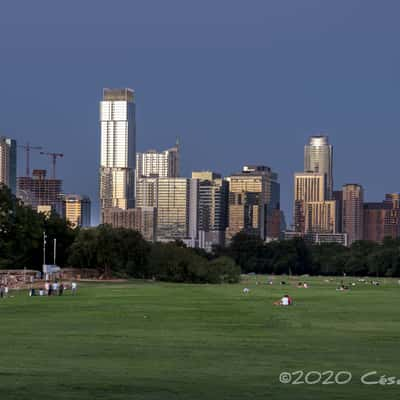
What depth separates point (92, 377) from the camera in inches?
1072

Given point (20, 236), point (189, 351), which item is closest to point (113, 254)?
point (20, 236)

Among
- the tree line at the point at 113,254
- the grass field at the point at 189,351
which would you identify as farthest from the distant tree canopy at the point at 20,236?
the grass field at the point at 189,351

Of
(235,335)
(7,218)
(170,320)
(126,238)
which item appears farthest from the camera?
(126,238)

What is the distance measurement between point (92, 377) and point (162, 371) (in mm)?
2125

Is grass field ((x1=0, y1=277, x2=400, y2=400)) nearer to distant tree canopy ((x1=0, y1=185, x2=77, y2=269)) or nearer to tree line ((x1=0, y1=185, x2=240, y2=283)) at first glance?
distant tree canopy ((x1=0, y1=185, x2=77, y2=269))

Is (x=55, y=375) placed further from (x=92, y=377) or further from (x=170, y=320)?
(x=170, y=320)

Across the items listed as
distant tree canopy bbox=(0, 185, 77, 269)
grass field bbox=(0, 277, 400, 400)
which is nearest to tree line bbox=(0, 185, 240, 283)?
distant tree canopy bbox=(0, 185, 77, 269)

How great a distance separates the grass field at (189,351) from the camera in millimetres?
25172

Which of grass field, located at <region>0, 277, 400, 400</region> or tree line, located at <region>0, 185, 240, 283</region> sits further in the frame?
tree line, located at <region>0, 185, 240, 283</region>

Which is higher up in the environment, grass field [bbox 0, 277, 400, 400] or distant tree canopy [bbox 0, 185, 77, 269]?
distant tree canopy [bbox 0, 185, 77, 269]

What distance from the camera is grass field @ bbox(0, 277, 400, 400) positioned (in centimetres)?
2517

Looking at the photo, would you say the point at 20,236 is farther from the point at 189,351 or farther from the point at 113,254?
the point at 189,351

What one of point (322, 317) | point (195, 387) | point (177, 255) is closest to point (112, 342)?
point (195, 387)

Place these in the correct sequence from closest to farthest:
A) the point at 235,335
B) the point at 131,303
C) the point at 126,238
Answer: the point at 235,335 < the point at 131,303 < the point at 126,238
